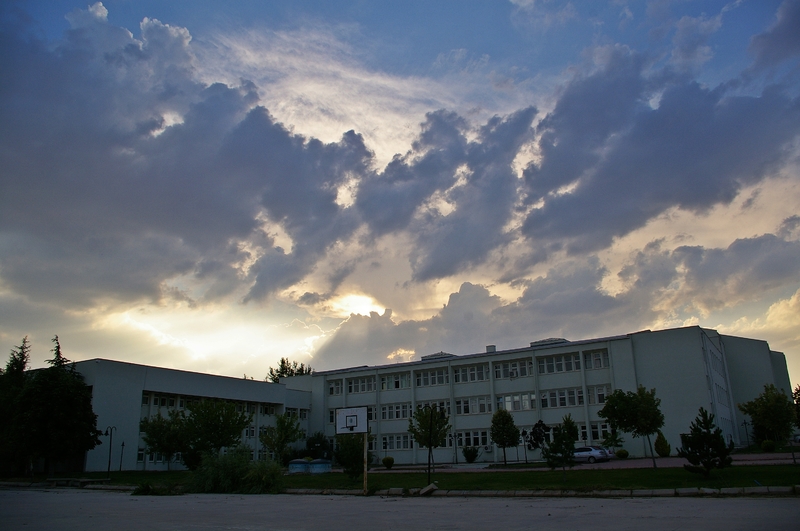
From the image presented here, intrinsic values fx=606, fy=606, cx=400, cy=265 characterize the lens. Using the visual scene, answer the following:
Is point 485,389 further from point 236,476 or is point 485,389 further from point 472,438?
point 236,476

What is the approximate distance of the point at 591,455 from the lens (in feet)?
156

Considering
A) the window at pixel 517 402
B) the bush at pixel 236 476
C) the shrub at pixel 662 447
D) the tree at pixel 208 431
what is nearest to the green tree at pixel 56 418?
the tree at pixel 208 431

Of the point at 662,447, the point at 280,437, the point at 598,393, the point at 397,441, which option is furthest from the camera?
the point at 397,441

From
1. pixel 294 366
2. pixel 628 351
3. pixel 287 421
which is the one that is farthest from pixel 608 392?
pixel 294 366

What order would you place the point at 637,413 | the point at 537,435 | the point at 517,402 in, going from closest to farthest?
the point at 637,413 → the point at 537,435 → the point at 517,402

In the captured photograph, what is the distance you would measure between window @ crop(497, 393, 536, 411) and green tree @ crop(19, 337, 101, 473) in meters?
37.8

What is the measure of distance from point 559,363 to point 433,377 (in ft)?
49.1

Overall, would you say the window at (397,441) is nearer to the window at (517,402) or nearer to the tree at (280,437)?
the window at (517,402)

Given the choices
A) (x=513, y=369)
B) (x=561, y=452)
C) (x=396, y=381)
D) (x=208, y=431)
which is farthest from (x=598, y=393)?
→ (x=208, y=431)

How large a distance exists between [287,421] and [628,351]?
32.5 meters

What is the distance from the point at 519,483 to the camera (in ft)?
90.2

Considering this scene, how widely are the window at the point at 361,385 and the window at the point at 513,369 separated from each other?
1622 cm

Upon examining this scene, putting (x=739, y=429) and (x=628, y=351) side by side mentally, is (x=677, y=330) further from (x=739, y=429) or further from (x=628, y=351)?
(x=739, y=429)

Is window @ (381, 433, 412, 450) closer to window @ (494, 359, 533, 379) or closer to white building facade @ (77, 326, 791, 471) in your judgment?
white building facade @ (77, 326, 791, 471)
